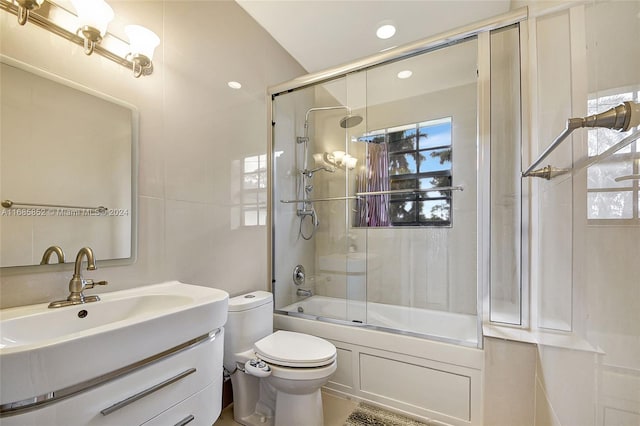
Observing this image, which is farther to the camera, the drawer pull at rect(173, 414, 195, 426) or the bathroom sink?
the drawer pull at rect(173, 414, 195, 426)

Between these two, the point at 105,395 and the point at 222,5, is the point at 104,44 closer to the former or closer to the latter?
the point at 222,5

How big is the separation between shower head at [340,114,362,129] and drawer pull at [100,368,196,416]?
2076mm

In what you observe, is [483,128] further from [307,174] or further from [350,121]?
[307,174]

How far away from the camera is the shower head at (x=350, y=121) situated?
2408 mm

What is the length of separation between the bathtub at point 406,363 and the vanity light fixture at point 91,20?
6.25 feet

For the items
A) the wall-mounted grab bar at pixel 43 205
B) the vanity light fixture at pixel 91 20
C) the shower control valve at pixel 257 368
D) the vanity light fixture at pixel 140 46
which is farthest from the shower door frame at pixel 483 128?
the wall-mounted grab bar at pixel 43 205

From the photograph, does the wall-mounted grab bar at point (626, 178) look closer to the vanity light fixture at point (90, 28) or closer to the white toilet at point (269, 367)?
the white toilet at point (269, 367)

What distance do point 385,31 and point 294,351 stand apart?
7.53 ft

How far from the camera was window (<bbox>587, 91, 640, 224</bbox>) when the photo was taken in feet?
1.57

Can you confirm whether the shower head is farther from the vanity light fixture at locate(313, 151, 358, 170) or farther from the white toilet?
the white toilet

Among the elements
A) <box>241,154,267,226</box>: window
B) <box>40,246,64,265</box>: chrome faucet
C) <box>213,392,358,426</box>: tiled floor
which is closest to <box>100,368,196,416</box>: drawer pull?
<box>40,246,64,265</box>: chrome faucet

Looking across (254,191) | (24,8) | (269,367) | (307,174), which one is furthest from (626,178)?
(307,174)

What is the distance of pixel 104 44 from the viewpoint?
118 cm

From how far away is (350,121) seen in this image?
2.42 meters
